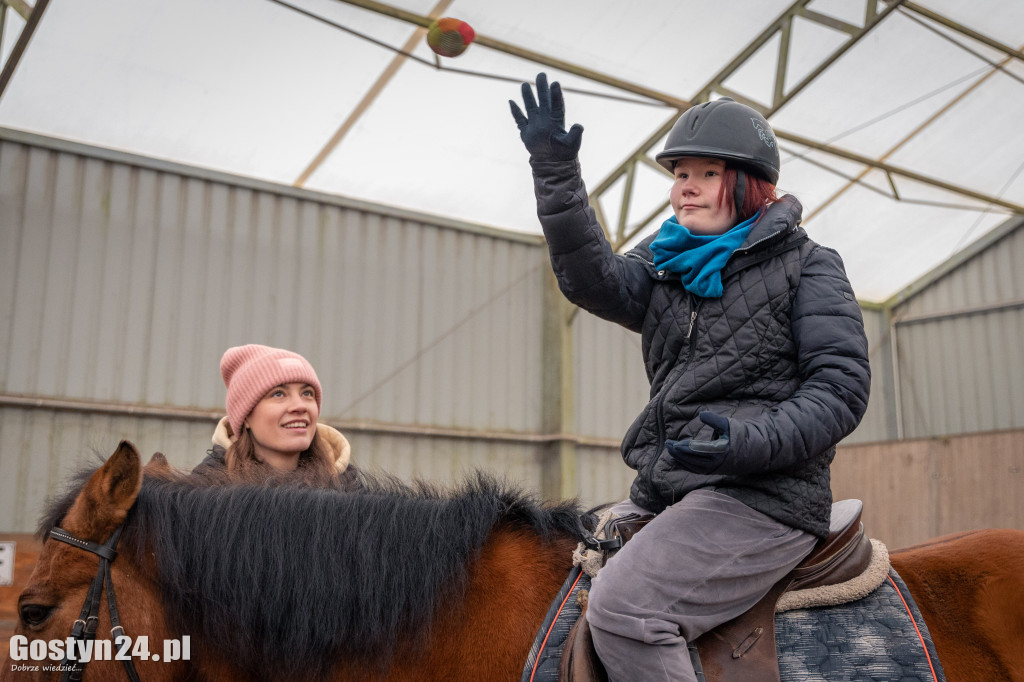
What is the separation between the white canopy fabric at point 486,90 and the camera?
7.29 m

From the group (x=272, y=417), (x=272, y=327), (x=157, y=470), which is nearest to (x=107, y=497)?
(x=157, y=470)

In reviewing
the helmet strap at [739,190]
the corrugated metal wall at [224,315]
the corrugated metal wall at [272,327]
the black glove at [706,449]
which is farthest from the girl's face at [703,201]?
the corrugated metal wall at [224,315]

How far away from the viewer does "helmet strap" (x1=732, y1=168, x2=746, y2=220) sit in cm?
198

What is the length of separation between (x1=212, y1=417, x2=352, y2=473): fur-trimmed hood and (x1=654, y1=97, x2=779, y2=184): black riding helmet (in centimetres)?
163

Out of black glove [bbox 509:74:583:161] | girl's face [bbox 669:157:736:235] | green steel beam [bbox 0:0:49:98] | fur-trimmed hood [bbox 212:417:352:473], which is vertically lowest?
fur-trimmed hood [bbox 212:417:352:473]

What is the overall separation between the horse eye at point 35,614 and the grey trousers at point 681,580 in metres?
1.02

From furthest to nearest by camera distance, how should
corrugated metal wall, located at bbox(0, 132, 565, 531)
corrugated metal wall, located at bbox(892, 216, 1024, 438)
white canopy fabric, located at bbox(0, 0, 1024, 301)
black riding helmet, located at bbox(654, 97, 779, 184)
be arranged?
corrugated metal wall, located at bbox(892, 216, 1024, 438) < corrugated metal wall, located at bbox(0, 132, 565, 531) < white canopy fabric, located at bbox(0, 0, 1024, 301) < black riding helmet, located at bbox(654, 97, 779, 184)

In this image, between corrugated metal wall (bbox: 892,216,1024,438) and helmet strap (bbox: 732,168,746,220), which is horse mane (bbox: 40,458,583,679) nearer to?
helmet strap (bbox: 732,168,746,220)

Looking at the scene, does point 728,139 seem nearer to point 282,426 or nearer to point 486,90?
point 282,426

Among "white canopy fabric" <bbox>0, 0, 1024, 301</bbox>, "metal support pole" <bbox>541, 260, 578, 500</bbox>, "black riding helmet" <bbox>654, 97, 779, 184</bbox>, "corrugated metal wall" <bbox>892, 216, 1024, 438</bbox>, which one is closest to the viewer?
"black riding helmet" <bbox>654, 97, 779, 184</bbox>

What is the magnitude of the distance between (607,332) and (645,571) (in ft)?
30.1

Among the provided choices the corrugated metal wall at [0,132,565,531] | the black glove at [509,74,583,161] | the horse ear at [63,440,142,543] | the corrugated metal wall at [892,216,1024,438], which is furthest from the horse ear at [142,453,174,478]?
the corrugated metal wall at [892,216,1024,438]

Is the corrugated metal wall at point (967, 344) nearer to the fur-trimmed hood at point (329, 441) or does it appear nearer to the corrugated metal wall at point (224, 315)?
the corrugated metal wall at point (224, 315)

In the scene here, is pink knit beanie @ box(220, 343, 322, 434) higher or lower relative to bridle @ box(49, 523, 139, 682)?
higher
